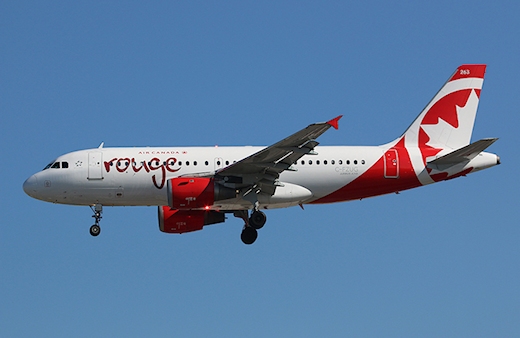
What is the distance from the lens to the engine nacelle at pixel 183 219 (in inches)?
1716

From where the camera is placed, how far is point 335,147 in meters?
41.6

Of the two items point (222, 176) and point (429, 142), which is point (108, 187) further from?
point (429, 142)

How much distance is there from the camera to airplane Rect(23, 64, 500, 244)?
39500 millimetres

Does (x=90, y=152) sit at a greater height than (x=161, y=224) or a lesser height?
greater

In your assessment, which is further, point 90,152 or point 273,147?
point 90,152

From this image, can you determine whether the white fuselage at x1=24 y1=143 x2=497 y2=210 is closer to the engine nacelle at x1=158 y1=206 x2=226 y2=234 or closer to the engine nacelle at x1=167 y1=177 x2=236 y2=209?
the engine nacelle at x1=167 y1=177 x2=236 y2=209

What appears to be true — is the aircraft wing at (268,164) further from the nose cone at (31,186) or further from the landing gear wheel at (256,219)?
the nose cone at (31,186)

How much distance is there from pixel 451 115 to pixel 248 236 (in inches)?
448

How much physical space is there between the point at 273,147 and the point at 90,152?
942 centimetres

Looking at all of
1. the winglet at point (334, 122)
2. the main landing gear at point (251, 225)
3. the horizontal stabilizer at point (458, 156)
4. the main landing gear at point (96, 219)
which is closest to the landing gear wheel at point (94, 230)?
the main landing gear at point (96, 219)

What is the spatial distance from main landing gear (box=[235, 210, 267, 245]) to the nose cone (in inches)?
375

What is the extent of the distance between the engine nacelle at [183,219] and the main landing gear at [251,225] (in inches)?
56.9

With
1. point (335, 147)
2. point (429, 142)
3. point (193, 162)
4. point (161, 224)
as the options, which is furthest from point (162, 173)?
point (429, 142)

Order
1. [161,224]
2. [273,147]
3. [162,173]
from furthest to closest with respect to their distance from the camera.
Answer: [161,224]
[162,173]
[273,147]
